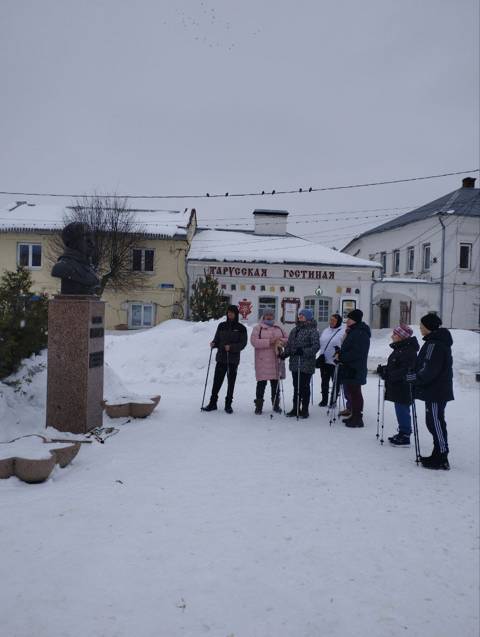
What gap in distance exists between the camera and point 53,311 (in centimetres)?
664

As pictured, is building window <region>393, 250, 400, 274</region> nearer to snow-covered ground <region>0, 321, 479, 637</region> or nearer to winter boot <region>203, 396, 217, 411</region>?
winter boot <region>203, 396, 217, 411</region>

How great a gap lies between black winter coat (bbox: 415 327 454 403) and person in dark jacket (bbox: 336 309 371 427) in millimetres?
1718

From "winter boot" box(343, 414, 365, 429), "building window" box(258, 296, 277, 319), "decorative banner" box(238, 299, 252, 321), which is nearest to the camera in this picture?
"winter boot" box(343, 414, 365, 429)

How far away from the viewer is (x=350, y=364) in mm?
7777

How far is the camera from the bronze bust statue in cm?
698

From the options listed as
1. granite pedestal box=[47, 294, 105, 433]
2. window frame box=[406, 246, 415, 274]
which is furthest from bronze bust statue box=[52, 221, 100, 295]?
window frame box=[406, 246, 415, 274]

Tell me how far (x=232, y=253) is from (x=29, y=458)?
915 inches

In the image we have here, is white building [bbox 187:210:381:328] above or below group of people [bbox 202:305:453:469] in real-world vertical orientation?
above

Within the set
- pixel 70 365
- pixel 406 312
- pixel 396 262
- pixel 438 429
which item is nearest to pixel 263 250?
pixel 406 312

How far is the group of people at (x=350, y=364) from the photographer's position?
6016 millimetres

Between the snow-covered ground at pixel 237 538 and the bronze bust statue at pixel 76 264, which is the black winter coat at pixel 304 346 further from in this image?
the bronze bust statue at pixel 76 264

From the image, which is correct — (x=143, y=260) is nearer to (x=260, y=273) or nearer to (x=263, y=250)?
(x=260, y=273)

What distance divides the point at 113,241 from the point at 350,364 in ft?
67.2

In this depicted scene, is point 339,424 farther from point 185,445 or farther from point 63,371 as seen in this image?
point 63,371
